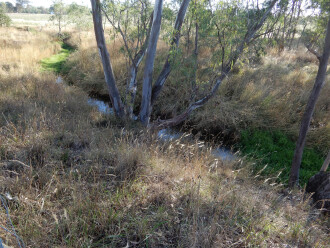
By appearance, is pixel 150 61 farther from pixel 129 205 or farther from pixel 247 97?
pixel 247 97

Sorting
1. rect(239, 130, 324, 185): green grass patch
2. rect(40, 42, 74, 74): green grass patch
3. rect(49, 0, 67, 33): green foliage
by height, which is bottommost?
rect(239, 130, 324, 185): green grass patch

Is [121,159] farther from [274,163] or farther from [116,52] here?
[116,52]

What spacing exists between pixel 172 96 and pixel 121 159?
230 inches

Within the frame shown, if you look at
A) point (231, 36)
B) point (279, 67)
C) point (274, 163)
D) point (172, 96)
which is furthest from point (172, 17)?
point (279, 67)

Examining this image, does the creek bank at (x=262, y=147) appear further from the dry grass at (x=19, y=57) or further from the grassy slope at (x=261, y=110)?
the dry grass at (x=19, y=57)

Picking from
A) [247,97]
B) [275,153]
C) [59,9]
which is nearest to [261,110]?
[247,97]

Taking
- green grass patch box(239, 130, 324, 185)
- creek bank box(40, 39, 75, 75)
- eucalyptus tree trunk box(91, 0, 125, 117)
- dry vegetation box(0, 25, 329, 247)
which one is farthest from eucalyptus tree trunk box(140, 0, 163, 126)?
creek bank box(40, 39, 75, 75)

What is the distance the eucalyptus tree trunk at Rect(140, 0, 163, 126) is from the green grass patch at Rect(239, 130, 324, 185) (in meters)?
3.06

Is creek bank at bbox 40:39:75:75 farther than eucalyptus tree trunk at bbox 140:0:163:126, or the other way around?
creek bank at bbox 40:39:75:75

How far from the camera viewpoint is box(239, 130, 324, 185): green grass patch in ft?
18.9

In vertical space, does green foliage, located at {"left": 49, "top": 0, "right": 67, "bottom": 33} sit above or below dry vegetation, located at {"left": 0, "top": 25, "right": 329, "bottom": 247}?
above

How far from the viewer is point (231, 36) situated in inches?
190

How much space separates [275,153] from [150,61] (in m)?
4.43

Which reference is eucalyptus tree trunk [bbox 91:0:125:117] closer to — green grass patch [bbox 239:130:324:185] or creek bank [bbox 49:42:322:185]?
creek bank [bbox 49:42:322:185]
